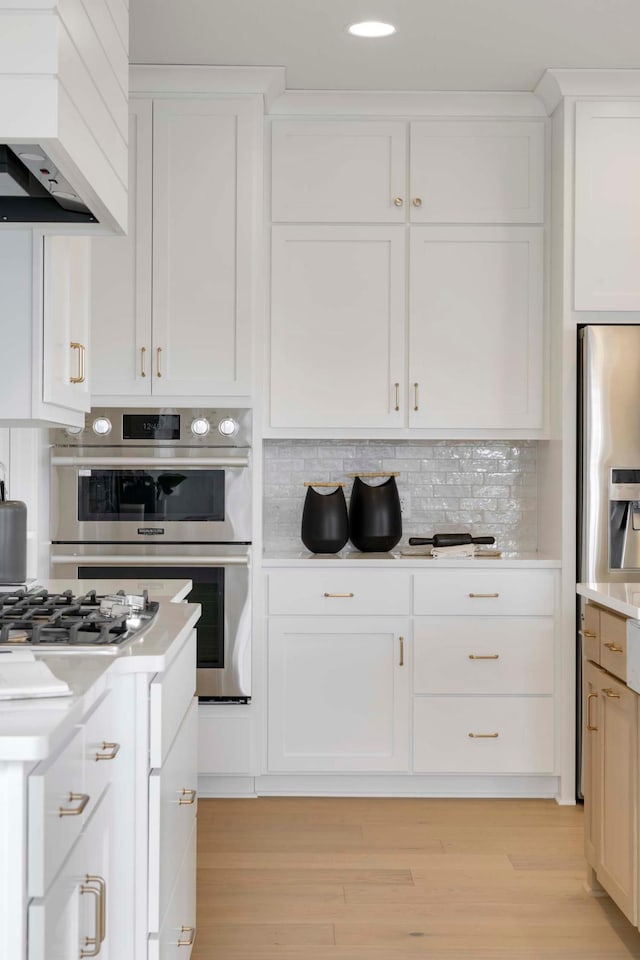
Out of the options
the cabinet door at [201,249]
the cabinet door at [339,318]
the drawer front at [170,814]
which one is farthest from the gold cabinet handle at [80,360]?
the cabinet door at [339,318]

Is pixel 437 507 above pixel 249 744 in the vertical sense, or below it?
above

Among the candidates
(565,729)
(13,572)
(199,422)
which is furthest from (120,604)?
(565,729)

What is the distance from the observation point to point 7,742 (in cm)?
116

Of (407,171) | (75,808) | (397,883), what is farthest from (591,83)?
(75,808)

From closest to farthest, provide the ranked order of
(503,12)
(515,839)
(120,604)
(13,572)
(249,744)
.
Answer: (120,604), (13,572), (503,12), (515,839), (249,744)

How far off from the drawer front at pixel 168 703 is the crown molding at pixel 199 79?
229 cm

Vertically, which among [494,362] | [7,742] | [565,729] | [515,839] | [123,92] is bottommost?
[515,839]

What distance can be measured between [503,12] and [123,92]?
4.85ft

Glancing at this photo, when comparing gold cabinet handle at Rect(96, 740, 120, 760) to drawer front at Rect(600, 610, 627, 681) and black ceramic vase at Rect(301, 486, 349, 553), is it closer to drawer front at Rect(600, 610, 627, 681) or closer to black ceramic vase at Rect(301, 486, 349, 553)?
drawer front at Rect(600, 610, 627, 681)

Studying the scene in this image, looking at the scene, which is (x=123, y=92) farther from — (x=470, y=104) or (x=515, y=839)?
(x=515, y=839)

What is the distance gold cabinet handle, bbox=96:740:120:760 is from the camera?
1.61 metres

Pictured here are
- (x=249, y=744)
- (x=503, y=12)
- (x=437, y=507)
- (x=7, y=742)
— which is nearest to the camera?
(x=7, y=742)

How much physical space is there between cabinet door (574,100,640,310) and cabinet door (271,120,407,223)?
684 millimetres

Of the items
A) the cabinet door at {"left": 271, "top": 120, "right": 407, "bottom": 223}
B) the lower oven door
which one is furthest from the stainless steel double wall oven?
the cabinet door at {"left": 271, "top": 120, "right": 407, "bottom": 223}
